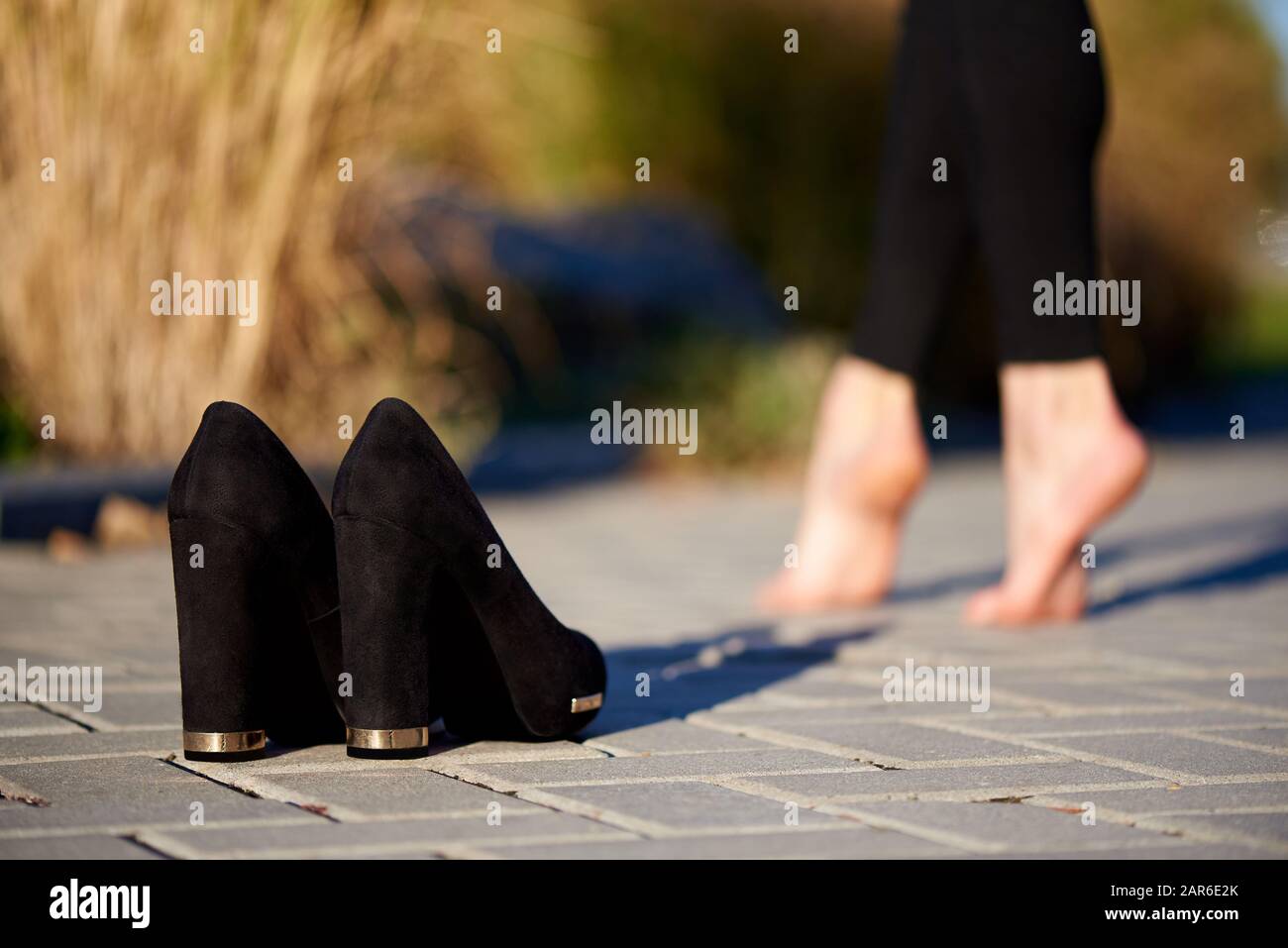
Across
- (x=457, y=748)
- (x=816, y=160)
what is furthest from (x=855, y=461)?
(x=816, y=160)

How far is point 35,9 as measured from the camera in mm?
5371

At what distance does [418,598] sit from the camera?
2375 millimetres

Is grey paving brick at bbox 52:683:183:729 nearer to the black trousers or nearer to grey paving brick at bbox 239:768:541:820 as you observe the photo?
grey paving brick at bbox 239:768:541:820

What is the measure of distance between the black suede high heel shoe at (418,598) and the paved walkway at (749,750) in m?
0.09

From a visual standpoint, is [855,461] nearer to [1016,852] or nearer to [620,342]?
[1016,852]

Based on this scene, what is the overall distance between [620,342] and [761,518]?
4171mm

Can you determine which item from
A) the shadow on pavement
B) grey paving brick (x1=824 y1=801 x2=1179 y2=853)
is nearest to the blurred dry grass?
the shadow on pavement

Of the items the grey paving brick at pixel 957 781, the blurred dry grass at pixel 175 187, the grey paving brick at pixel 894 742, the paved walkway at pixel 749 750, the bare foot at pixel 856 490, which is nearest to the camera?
the paved walkway at pixel 749 750

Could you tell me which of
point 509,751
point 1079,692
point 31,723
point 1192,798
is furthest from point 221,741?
point 1079,692

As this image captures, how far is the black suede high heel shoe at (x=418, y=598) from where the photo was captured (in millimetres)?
2348

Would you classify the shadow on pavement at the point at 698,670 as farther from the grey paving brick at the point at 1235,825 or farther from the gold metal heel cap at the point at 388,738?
the grey paving brick at the point at 1235,825

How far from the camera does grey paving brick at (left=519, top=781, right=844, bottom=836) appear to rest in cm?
206

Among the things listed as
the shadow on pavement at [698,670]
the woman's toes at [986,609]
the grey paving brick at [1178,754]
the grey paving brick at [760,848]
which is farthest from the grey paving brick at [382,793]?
the woman's toes at [986,609]

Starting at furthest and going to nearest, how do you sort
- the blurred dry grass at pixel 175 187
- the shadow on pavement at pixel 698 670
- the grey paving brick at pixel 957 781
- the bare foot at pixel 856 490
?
the blurred dry grass at pixel 175 187
the bare foot at pixel 856 490
the shadow on pavement at pixel 698 670
the grey paving brick at pixel 957 781
